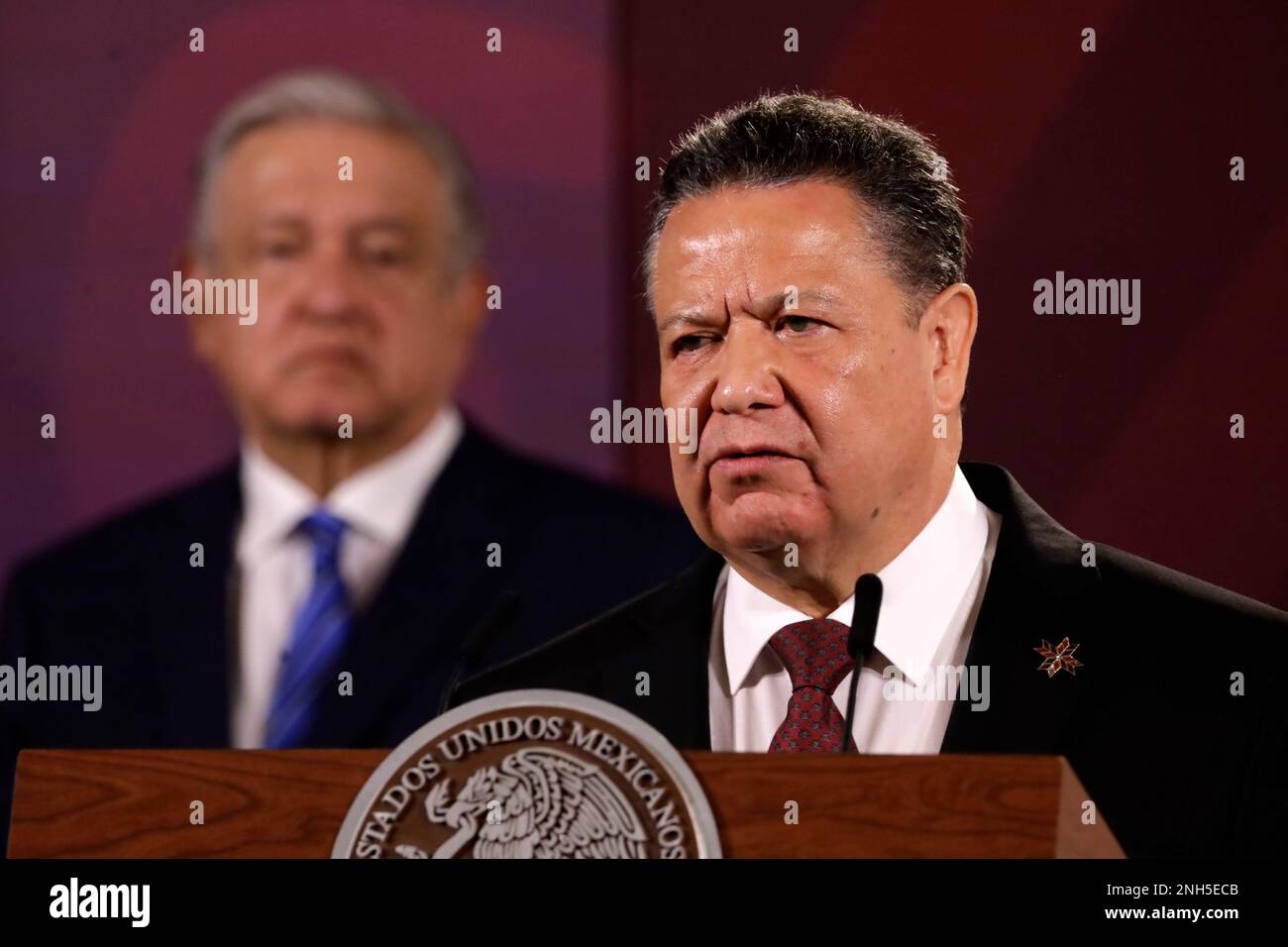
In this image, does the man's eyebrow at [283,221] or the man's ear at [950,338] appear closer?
the man's ear at [950,338]

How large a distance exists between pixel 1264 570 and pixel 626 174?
164 cm

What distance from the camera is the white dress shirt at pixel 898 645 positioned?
319 cm

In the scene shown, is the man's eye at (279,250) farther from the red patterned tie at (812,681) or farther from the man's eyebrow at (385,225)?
the red patterned tie at (812,681)

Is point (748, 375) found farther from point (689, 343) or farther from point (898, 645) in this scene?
point (898, 645)

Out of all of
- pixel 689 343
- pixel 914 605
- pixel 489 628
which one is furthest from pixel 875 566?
pixel 489 628

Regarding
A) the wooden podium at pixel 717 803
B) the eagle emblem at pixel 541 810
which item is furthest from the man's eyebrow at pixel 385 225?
the eagle emblem at pixel 541 810

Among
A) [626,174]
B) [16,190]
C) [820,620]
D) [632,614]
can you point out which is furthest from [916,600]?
[16,190]

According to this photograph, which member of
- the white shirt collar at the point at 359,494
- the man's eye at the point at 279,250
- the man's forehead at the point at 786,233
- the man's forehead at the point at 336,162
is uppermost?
the man's forehead at the point at 336,162

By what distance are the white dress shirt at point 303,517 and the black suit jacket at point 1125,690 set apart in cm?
68

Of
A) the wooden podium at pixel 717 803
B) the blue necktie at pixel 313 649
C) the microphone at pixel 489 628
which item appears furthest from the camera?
the blue necktie at pixel 313 649

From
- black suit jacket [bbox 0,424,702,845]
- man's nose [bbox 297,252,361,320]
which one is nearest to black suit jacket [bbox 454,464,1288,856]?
black suit jacket [bbox 0,424,702,845]

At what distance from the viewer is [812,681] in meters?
3.09

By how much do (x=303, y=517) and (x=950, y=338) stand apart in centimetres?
148
